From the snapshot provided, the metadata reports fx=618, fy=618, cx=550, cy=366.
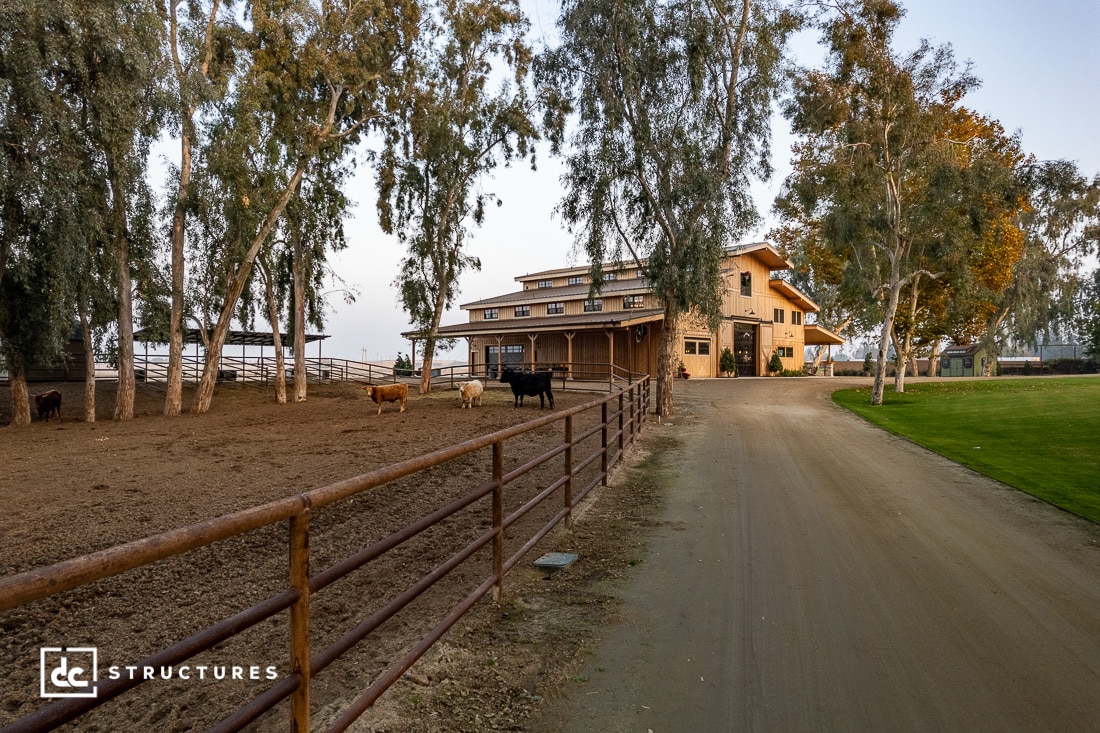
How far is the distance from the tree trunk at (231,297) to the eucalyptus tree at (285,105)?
0.11 ft

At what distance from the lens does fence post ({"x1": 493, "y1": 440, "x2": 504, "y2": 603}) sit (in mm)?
3908

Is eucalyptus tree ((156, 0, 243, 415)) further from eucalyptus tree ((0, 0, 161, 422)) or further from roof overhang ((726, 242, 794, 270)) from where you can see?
roof overhang ((726, 242, 794, 270))

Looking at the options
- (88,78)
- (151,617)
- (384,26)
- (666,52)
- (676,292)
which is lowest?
(151,617)

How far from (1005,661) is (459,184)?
994 inches

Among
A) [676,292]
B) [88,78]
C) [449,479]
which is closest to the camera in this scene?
[449,479]

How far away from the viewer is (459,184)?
26.1 metres

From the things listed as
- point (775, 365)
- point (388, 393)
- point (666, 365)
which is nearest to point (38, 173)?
point (388, 393)

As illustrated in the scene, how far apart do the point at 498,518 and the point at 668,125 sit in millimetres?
15978

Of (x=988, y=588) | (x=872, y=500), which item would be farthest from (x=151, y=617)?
(x=872, y=500)

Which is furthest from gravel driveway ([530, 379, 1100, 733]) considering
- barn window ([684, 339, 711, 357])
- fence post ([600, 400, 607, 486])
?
barn window ([684, 339, 711, 357])

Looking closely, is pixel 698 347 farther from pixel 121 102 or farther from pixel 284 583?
pixel 284 583

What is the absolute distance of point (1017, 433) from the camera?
44.0 ft

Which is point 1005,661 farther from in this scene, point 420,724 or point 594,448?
point 594,448

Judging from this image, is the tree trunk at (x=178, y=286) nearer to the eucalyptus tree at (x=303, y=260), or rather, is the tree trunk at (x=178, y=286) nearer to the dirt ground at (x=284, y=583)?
the eucalyptus tree at (x=303, y=260)
